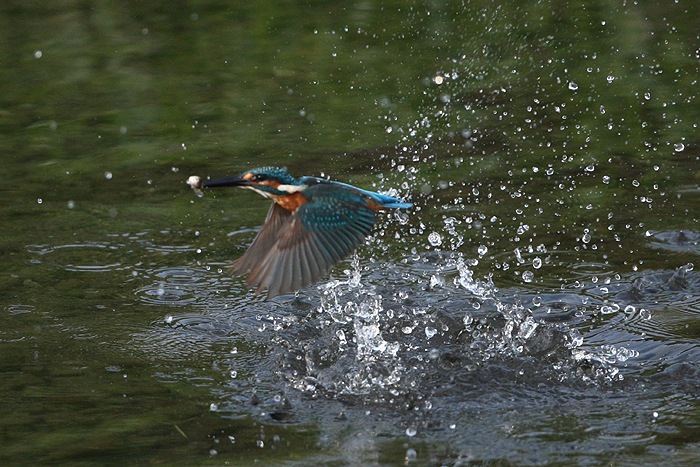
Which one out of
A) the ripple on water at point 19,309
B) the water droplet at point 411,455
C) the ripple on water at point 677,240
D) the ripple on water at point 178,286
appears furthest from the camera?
the ripple on water at point 677,240

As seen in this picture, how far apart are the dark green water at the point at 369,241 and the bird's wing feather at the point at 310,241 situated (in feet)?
1.42

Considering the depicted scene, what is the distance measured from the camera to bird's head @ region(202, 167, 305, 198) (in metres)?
4.87

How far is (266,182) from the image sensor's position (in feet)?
16.1

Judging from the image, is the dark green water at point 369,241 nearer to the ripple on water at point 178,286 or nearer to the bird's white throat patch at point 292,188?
the ripple on water at point 178,286

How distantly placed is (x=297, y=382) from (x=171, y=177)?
2.93m

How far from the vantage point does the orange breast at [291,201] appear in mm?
4926

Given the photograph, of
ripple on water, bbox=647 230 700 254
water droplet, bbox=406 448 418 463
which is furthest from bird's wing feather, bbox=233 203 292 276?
ripple on water, bbox=647 230 700 254

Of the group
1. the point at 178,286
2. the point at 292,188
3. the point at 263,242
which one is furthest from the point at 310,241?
the point at 178,286

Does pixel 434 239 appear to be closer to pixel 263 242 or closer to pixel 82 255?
pixel 263 242

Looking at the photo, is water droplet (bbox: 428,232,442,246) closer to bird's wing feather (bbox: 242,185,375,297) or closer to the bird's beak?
bird's wing feather (bbox: 242,185,375,297)

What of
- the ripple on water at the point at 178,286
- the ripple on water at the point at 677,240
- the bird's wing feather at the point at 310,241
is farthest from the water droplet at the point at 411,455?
the ripple on water at the point at 677,240

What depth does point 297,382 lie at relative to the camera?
465 centimetres

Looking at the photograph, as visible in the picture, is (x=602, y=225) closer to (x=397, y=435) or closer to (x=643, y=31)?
(x=397, y=435)

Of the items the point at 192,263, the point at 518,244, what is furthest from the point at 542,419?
the point at 192,263
